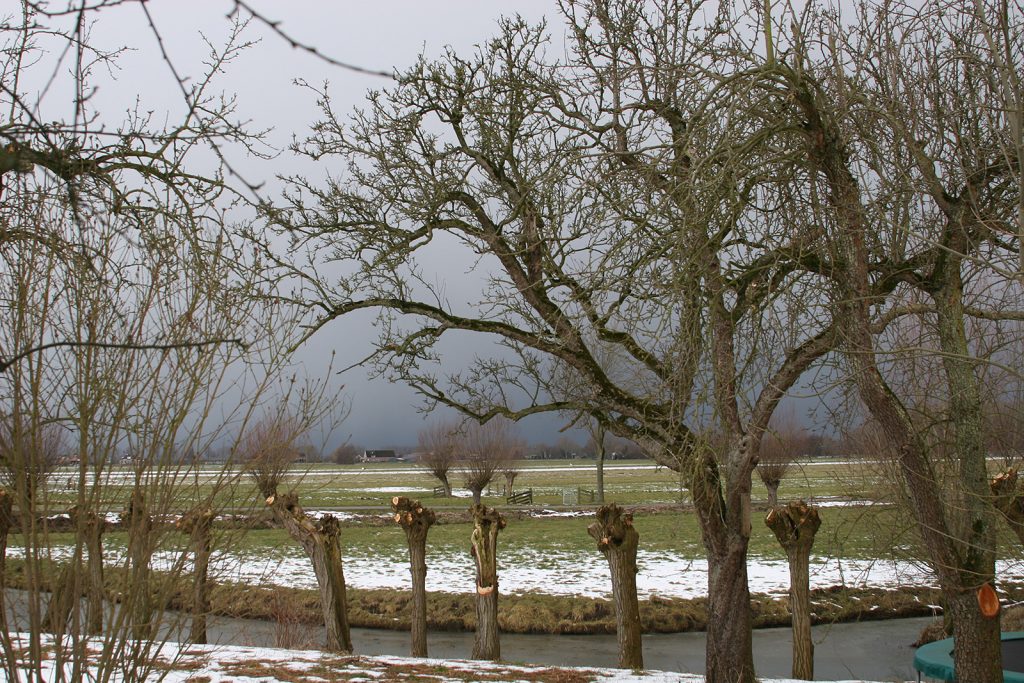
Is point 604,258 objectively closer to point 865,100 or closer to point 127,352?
point 865,100

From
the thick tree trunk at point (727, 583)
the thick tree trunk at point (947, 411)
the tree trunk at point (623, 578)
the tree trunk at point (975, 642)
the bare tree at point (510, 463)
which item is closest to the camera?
the thick tree trunk at point (947, 411)

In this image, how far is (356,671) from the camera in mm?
8414

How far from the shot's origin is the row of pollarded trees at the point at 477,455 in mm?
37094

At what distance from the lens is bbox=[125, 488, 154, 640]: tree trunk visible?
4.05 meters

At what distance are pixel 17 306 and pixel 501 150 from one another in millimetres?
5329

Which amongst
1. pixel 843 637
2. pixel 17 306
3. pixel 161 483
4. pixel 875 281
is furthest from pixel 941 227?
pixel 843 637

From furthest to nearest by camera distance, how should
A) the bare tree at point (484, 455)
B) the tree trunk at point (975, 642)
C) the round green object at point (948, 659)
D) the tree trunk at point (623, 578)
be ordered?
1. the bare tree at point (484, 455)
2. the tree trunk at point (623, 578)
3. the round green object at point (948, 659)
4. the tree trunk at point (975, 642)

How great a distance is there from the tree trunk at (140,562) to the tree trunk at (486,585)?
25.4 feet

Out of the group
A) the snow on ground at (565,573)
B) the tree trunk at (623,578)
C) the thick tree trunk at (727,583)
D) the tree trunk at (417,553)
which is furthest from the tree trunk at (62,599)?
the snow on ground at (565,573)

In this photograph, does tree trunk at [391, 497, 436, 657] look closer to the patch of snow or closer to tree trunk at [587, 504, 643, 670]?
tree trunk at [587, 504, 643, 670]

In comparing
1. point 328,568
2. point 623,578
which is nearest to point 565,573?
point 623,578

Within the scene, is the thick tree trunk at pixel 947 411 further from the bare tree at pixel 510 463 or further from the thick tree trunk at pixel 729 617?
the bare tree at pixel 510 463

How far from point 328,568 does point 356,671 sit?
3252 mm

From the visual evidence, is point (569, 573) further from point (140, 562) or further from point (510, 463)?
Answer: point (510, 463)
